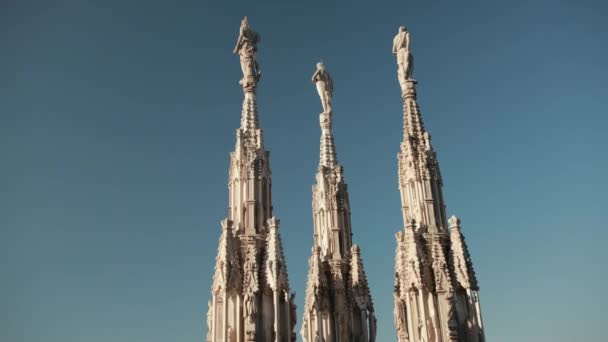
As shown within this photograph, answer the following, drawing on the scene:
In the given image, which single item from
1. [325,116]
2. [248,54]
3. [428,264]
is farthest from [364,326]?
[248,54]

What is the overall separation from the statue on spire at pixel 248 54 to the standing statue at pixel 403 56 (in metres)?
8.82

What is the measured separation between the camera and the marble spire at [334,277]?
34.7m

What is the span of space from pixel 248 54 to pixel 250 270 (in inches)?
618

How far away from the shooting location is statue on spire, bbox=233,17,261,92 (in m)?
37.1

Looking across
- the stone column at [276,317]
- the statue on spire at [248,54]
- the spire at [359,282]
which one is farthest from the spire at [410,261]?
the statue on spire at [248,54]

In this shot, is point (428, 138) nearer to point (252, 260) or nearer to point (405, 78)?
point (405, 78)

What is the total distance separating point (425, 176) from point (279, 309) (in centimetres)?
977

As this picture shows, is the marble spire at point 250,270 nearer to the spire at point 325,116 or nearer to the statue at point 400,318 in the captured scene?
the statue at point 400,318

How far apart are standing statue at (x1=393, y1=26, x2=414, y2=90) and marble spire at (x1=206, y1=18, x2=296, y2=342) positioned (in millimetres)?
9776

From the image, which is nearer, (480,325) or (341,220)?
(480,325)

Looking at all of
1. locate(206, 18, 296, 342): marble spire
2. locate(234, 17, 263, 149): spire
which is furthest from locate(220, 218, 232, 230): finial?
locate(234, 17, 263, 149): spire

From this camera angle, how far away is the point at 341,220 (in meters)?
38.3

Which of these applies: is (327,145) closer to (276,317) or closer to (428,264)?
(428,264)

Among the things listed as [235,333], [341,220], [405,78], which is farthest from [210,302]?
[405,78]
